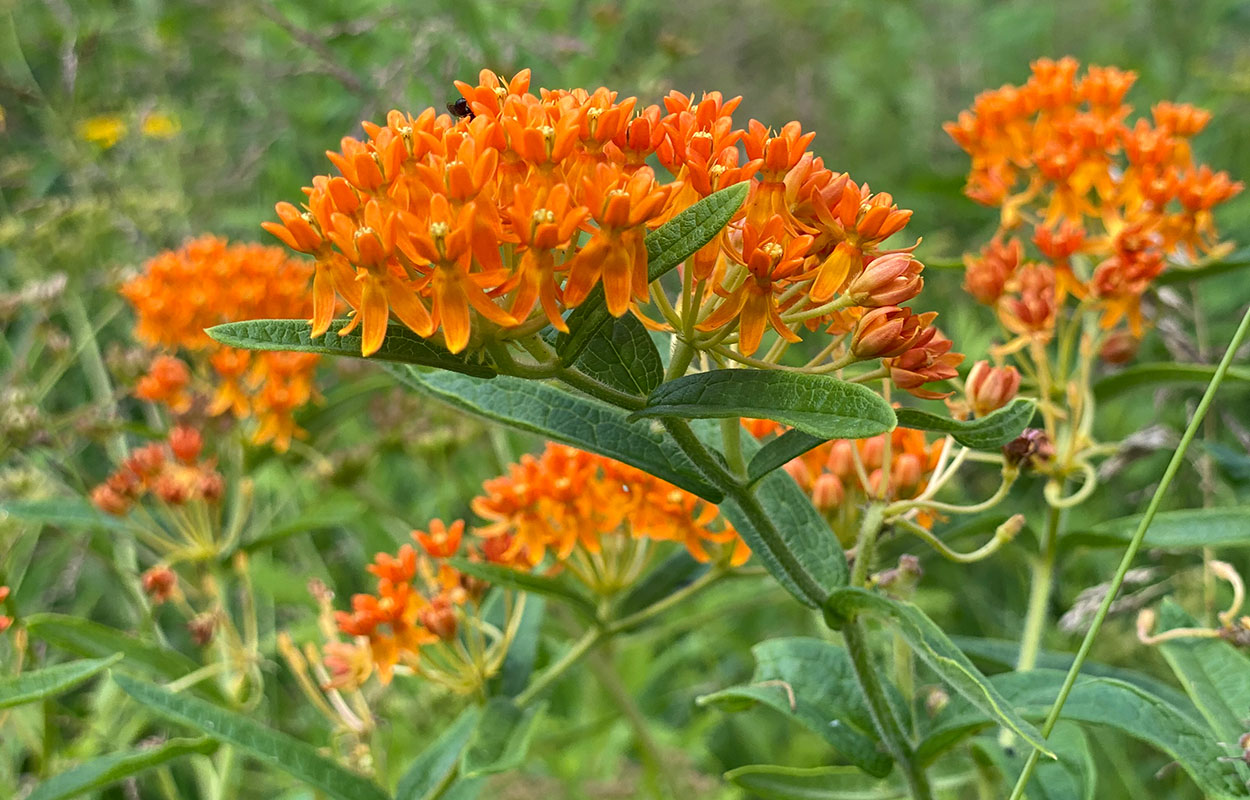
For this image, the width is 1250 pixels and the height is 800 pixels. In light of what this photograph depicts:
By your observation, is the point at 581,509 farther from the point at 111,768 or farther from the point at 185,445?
the point at 185,445

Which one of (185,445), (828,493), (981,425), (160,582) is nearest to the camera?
(981,425)

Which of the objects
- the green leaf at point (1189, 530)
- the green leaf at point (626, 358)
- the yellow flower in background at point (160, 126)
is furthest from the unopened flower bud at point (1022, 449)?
the yellow flower in background at point (160, 126)

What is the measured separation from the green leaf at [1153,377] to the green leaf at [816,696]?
85 centimetres

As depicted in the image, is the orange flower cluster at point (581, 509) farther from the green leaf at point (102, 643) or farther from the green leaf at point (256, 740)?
the green leaf at point (102, 643)

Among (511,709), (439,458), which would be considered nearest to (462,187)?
(511,709)

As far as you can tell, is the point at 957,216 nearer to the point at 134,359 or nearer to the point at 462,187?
the point at 134,359

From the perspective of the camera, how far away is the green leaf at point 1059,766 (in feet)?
5.39

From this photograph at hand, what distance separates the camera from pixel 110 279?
3.61m

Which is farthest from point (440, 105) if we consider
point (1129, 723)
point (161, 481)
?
point (1129, 723)

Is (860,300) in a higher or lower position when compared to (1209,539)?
higher

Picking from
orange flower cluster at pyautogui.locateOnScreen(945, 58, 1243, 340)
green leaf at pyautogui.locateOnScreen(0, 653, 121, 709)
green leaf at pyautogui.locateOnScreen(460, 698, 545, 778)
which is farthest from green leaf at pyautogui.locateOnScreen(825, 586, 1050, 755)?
green leaf at pyautogui.locateOnScreen(0, 653, 121, 709)

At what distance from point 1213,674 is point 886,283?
0.96 metres

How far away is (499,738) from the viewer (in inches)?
75.3

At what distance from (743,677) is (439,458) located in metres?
1.34
